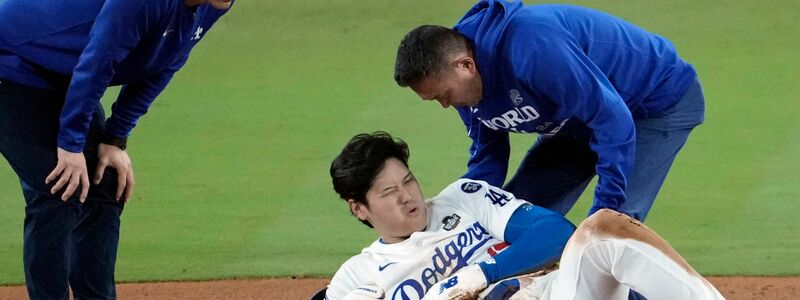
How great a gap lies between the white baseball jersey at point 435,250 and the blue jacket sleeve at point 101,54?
99 cm

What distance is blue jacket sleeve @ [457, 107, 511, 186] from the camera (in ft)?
14.2

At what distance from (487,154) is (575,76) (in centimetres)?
76

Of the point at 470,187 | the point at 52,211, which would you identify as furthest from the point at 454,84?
the point at 52,211

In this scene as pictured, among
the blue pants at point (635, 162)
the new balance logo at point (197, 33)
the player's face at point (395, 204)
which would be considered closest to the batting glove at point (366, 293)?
the player's face at point (395, 204)

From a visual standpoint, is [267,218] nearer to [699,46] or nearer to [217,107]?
[217,107]

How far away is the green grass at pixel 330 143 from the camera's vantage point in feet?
19.1

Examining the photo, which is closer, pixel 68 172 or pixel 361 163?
pixel 361 163

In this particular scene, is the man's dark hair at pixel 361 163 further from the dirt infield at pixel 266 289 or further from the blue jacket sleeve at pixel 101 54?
the dirt infield at pixel 266 289

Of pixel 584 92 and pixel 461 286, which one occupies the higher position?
pixel 584 92

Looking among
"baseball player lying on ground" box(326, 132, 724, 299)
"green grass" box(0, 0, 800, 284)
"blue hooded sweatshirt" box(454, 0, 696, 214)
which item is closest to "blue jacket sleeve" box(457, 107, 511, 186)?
"blue hooded sweatshirt" box(454, 0, 696, 214)

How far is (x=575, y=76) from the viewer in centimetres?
368

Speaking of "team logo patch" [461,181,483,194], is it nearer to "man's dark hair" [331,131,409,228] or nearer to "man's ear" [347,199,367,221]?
"man's dark hair" [331,131,409,228]

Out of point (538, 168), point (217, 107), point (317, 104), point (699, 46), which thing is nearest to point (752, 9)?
point (699, 46)

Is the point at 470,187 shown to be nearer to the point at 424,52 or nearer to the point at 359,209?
the point at 359,209
